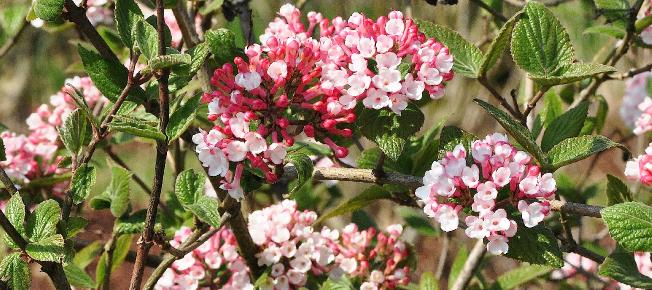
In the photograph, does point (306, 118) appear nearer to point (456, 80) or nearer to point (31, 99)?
point (456, 80)

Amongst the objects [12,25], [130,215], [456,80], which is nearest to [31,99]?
[456,80]

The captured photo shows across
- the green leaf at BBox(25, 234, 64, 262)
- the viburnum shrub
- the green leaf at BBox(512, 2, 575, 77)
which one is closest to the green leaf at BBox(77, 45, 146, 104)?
the viburnum shrub

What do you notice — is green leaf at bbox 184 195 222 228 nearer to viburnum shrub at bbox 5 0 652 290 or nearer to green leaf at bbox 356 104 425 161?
viburnum shrub at bbox 5 0 652 290

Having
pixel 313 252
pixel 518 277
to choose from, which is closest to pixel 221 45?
pixel 313 252

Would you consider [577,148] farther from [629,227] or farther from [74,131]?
[74,131]

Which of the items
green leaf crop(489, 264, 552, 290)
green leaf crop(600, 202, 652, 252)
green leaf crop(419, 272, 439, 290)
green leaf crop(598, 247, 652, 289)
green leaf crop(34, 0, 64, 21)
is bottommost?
green leaf crop(489, 264, 552, 290)

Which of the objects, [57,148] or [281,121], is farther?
[57,148]
